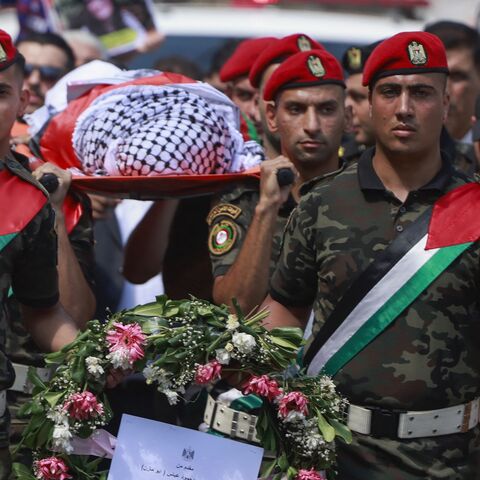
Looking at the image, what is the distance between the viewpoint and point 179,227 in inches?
253

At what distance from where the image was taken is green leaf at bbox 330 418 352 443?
14.2 ft

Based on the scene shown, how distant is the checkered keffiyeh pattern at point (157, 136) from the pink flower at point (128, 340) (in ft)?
4.19

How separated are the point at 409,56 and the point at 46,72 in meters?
4.14

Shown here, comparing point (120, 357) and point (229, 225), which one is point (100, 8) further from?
point (120, 357)

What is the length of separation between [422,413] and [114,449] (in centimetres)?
111

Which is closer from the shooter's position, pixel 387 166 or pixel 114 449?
pixel 114 449

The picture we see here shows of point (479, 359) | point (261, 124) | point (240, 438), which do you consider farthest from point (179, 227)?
point (479, 359)

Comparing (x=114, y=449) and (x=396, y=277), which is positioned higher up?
(x=396, y=277)

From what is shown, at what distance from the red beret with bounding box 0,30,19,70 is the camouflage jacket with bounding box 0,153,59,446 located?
34 cm

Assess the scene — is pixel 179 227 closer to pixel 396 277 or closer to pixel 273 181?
pixel 273 181

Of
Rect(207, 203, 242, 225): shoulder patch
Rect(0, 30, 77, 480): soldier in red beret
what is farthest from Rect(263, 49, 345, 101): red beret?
Rect(0, 30, 77, 480): soldier in red beret

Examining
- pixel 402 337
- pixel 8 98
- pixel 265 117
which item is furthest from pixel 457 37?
pixel 8 98

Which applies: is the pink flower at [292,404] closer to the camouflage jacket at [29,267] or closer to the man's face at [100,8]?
the camouflage jacket at [29,267]

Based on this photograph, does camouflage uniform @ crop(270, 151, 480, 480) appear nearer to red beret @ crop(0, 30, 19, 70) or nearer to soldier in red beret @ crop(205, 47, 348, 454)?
soldier in red beret @ crop(205, 47, 348, 454)
